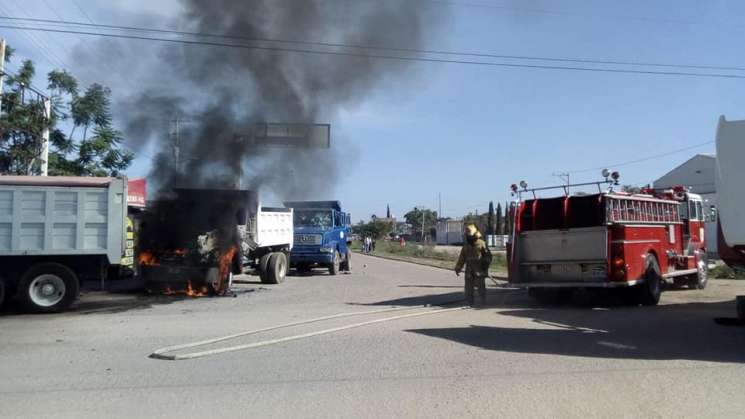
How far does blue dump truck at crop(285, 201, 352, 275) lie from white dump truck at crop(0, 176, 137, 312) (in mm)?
9387

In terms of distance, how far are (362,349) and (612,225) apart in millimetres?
5508

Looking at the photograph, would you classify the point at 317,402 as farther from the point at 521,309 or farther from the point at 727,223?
the point at 521,309

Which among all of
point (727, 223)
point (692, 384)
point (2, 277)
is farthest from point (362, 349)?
point (2, 277)

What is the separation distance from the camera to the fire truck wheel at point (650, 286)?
34.3 feet

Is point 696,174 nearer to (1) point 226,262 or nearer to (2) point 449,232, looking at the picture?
(2) point 449,232

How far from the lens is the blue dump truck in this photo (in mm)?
19953

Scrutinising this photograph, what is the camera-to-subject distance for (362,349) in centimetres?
668

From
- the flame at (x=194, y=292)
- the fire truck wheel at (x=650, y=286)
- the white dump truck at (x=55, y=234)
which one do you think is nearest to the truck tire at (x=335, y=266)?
the flame at (x=194, y=292)

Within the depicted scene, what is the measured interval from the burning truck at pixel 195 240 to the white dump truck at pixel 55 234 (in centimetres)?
200

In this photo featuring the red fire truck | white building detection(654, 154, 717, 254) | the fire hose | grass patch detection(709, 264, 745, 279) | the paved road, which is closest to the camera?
the paved road

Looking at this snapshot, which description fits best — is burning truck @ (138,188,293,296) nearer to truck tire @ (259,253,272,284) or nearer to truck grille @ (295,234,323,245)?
truck tire @ (259,253,272,284)

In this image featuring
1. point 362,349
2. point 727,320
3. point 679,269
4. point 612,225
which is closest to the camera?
Result: point 362,349

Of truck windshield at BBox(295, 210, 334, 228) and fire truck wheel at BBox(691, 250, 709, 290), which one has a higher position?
truck windshield at BBox(295, 210, 334, 228)

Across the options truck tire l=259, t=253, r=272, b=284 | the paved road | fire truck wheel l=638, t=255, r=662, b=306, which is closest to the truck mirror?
truck tire l=259, t=253, r=272, b=284
